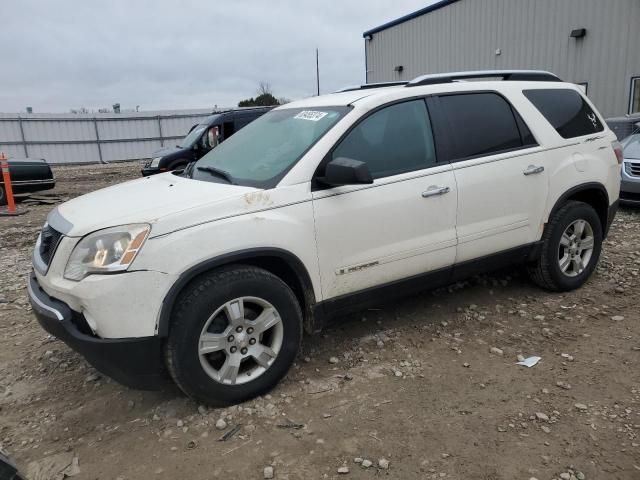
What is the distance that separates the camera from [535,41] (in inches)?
585

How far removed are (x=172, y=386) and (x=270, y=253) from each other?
3.77ft

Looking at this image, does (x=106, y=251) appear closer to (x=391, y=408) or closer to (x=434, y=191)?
(x=391, y=408)

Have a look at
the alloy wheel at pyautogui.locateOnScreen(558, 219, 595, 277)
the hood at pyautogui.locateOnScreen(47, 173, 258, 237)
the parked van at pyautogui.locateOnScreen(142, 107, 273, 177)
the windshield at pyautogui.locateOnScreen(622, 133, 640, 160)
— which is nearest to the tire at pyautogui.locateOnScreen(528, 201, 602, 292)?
the alloy wheel at pyautogui.locateOnScreen(558, 219, 595, 277)

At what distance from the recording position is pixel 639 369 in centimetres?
331

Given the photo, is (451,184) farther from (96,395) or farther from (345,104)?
(96,395)

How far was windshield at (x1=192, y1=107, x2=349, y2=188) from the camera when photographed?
3293 millimetres

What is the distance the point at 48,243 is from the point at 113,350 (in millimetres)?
919

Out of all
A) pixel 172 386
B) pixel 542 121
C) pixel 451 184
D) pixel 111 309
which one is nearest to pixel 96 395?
pixel 172 386

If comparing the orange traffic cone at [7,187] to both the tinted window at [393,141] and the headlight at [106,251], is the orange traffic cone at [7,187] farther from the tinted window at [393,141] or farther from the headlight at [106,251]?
the tinted window at [393,141]

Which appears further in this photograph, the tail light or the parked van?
the parked van

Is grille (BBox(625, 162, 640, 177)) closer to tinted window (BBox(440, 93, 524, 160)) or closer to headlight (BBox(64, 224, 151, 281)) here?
tinted window (BBox(440, 93, 524, 160))

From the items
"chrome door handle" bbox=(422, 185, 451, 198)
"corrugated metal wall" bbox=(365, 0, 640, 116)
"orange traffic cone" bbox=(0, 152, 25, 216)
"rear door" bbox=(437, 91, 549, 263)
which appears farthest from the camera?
"corrugated metal wall" bbox=(365, 0, 640, 116)

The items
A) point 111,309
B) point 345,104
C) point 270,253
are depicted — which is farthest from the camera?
point 345,104

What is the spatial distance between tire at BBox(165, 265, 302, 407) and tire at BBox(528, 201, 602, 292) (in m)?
2.41
